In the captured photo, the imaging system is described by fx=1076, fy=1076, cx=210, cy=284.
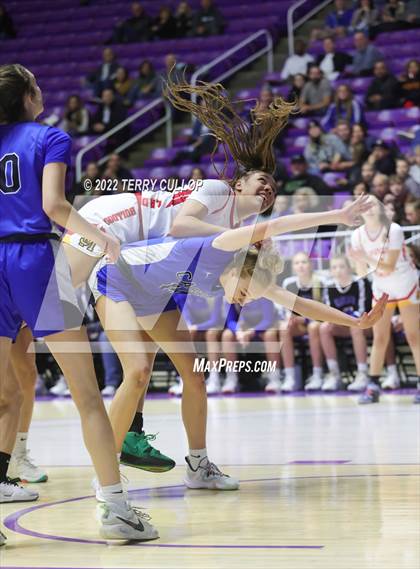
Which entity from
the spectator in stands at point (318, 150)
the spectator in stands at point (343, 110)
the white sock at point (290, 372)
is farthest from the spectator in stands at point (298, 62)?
the white sock at point (290, 372)

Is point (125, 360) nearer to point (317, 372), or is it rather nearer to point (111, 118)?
point (317, 372)

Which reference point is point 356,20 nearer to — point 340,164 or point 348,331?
point 340,164

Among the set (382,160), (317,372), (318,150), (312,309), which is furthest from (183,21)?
(312,309)

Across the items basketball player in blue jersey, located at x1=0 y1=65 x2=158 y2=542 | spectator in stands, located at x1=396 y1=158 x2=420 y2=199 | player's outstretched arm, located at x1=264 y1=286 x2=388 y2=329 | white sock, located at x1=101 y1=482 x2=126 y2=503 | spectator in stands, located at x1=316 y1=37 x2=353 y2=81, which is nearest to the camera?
basketball player in blue jersey, located at x1=0 y1=65 x2=158 y2=542

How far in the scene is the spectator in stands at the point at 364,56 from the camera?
14914 mm

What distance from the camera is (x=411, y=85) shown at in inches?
555

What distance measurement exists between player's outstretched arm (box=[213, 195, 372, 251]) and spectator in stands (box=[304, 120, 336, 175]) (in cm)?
905

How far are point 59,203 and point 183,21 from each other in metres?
14.8

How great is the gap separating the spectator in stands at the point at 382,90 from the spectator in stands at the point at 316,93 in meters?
0.56

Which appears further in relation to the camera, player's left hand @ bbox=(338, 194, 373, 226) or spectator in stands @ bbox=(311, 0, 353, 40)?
spectator in stands @ bbox=(311, 0, 353, 40)

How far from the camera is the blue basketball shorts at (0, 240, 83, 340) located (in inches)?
161

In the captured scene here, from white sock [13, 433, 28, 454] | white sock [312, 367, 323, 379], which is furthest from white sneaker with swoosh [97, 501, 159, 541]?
white sock [312, 367, 323, 379]

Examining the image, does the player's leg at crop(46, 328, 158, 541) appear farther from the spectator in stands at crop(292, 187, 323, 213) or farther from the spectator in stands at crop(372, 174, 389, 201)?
the spectator in stands at crop(372, 174, 389, 201)

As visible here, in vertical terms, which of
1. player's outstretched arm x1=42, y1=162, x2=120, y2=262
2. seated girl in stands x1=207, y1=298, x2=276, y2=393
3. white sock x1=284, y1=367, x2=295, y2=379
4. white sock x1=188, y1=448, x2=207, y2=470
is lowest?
white sock x1=284, y1=367, x2=295, y2=379
